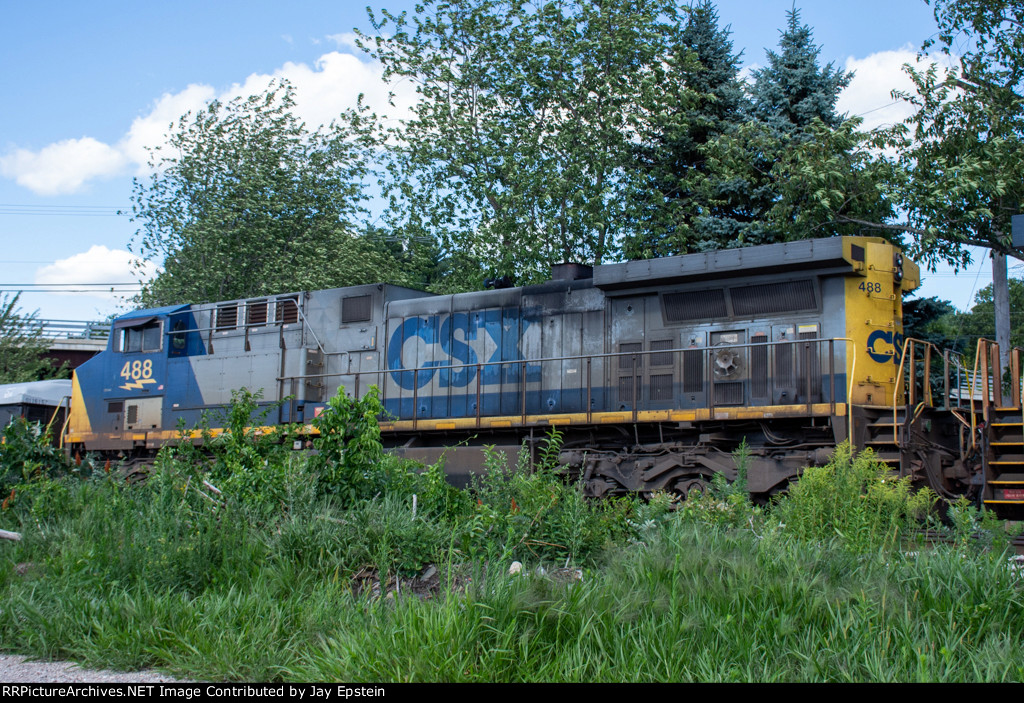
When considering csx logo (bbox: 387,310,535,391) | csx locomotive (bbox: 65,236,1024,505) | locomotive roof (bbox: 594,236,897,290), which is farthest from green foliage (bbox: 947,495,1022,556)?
csx logo (bbox: 387,310,535,391)

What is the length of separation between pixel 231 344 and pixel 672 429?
26.2 ft

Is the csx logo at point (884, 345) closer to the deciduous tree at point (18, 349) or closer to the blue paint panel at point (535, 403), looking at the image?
the blue paint panel at point (535, 403)

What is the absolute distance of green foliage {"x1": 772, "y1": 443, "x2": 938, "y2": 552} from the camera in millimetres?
5695

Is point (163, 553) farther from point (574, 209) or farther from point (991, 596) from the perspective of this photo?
point (574, 209)

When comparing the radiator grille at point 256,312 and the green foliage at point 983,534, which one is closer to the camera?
the green foliage at point 983,534

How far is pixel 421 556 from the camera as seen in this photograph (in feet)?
20.1

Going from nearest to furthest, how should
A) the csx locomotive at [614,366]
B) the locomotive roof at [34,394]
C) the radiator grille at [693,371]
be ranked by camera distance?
the csx locomotive at [614,366] < the radiator grille at [693,371] < the locomotive roof at [34,394]

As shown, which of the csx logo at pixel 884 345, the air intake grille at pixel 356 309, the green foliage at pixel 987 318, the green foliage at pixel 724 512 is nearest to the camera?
the green foliage at pixel 724 512

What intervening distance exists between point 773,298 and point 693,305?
104 centimetres

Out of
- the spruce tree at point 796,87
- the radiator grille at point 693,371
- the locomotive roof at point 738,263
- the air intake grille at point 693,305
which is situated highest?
the spruce tree at point 796,87

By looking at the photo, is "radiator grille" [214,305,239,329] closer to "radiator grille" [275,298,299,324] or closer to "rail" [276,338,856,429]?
"radiator grille" [275,298,299,324]

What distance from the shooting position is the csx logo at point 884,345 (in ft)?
Result: 34.3

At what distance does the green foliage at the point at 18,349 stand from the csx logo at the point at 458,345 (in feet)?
75.5

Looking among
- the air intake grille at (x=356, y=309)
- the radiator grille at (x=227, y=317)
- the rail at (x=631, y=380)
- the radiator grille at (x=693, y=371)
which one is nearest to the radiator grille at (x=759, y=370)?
the rail at (x=631, y=380)
